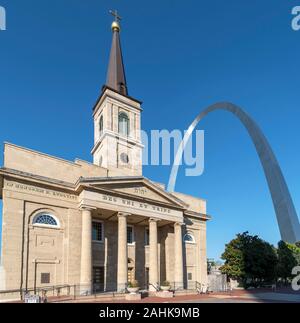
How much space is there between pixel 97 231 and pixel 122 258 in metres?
4.24

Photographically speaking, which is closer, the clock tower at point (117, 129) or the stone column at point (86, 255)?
the stone column at point (86, 255)

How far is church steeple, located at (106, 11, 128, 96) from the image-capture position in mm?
45312

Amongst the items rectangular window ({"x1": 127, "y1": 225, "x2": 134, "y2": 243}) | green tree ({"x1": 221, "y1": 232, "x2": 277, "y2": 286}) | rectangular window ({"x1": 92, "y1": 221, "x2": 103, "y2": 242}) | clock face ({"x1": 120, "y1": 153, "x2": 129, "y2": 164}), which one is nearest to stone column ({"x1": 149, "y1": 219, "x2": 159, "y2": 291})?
rectangular window ({"x1": 127, "y1": 225, "x2": 134, "y2": 243})

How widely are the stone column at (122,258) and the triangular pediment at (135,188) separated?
7.97ft

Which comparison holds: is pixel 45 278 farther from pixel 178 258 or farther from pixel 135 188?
pixel 178 258

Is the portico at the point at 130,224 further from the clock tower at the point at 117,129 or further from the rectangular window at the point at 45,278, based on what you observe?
the clock tower at the point at 117,129

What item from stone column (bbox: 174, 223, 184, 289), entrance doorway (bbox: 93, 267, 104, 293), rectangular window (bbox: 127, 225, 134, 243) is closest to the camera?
entrance doorway (bbox: 93, 267, 104, 293)

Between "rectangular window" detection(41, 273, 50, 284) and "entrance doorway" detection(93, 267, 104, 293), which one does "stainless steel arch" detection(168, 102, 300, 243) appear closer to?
"entrance doorway" detection(93, 267, 104, 293)

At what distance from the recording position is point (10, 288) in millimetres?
23844

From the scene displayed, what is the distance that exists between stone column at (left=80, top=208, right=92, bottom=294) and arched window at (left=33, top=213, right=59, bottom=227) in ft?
7.97

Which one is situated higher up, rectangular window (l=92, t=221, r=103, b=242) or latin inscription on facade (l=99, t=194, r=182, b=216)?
latin inscription on facade (l=99, t=194, r=182, b=216)

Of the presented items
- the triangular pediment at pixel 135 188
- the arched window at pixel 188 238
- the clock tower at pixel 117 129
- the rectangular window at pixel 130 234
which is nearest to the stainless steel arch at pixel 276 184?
the triangular pediment at pixel 135 188

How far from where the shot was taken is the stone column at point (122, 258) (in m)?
28.1
